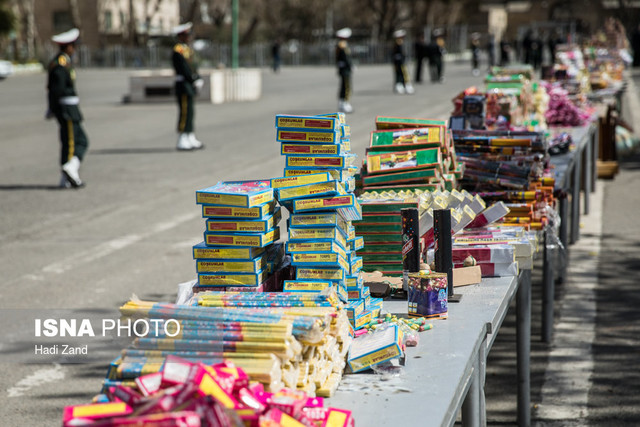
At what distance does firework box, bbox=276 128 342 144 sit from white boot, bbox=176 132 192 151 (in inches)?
502

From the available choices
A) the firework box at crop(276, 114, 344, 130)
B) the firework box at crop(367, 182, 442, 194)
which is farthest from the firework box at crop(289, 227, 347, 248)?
the firework box at crop(367, 182, 442, 194)

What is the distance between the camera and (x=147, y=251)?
8539 millimetres

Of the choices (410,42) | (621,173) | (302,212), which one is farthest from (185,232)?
(410,42)

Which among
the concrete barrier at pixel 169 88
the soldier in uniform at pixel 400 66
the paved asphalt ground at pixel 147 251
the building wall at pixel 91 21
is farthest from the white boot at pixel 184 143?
the building wall at pixel 91 21

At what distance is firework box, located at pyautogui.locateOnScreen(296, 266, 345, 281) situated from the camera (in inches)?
132

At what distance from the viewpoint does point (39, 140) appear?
1833 centimetres

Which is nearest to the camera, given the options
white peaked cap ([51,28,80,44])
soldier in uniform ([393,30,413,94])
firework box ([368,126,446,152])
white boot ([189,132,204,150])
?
firework box ([368,126,446,152])

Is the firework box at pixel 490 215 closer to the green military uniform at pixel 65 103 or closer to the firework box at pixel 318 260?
the firework box at pixel 318 260

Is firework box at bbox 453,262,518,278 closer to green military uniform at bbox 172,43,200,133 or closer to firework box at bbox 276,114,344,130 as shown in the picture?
firework box at bbox 276,114,344,130

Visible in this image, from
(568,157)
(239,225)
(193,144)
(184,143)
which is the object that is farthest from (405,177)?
(193,144)

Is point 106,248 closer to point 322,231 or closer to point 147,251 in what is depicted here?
point 147,251

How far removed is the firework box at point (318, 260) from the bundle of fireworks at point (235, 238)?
0.13 meters

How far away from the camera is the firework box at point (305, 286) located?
3299mm

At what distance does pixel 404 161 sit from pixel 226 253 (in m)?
1.56
